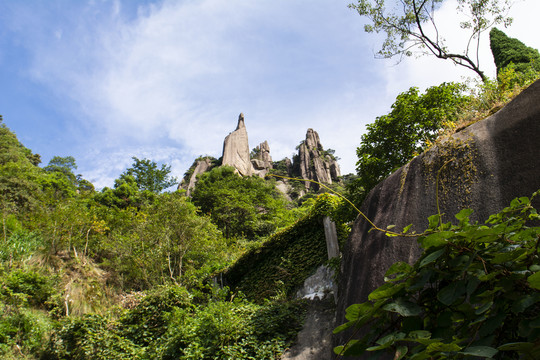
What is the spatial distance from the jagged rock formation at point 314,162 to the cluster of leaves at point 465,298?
1563 inches

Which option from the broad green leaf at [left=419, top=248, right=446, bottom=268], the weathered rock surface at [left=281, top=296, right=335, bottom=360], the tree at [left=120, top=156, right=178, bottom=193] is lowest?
the weathered rock surface at [left=281, top=296, right=335, bottom=360]

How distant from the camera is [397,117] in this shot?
19.5 feet

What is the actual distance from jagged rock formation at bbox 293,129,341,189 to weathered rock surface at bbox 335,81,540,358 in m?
36.5

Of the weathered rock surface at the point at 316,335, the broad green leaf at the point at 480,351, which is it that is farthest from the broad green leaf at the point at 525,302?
the weathered rock surface at the point at 316,335

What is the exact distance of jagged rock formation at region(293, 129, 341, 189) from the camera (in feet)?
139

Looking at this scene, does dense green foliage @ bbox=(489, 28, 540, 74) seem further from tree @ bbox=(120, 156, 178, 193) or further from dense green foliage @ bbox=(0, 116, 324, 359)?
tree @ bbox=(120, 156, 178, 193)

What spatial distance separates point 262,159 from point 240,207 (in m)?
25.8

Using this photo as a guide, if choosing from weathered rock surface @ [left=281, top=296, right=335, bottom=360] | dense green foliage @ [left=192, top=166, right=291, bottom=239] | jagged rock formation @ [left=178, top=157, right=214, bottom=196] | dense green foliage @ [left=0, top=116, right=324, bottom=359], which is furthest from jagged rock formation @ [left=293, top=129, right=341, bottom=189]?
weathered rock surface @ [left=281, top=296, right=335, bottom=360]

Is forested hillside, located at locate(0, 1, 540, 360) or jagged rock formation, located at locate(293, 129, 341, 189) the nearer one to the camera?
forested hillside, located at locate(0, 1, 540, 360)

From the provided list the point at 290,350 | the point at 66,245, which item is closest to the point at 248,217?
A: the point at 66,245

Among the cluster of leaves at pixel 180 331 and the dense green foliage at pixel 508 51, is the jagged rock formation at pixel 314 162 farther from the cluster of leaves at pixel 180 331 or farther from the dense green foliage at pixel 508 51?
the cluster of leaves at pixel 180 331

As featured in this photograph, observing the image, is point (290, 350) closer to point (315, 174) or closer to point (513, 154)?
point (513, 154)

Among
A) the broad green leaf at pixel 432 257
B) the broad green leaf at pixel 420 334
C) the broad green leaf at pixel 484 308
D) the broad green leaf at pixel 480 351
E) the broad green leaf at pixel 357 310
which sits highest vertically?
the broad green leaf at pixel 432 257

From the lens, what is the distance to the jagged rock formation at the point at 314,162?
4244 cm
